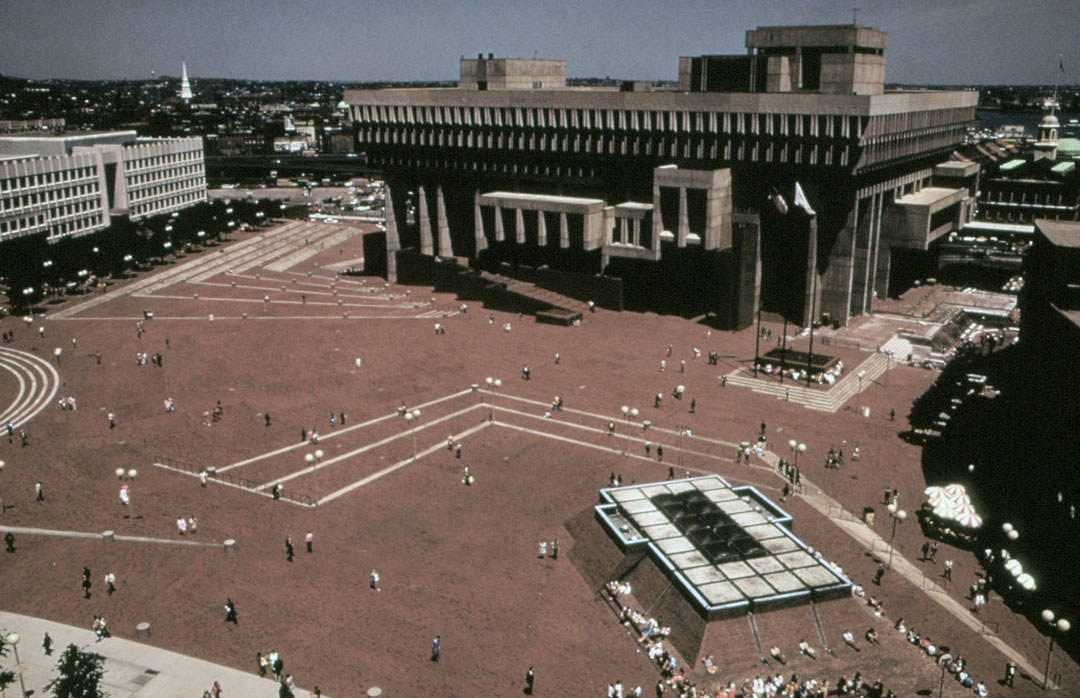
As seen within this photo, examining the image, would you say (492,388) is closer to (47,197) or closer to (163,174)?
(47,197)

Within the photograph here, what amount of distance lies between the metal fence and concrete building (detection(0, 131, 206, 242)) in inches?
3058

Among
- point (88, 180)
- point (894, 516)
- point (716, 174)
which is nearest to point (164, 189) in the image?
point (88, 180)

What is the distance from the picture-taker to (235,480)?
5588 centimetres

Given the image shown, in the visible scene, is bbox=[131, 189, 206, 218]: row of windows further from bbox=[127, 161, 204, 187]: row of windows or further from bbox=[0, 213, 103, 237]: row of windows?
bbox=[0, 213, 103, 237]: row of windows

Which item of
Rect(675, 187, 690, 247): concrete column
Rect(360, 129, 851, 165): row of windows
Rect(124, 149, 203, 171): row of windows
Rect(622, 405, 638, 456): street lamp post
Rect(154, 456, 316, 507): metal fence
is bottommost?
Rect(154, 456, 316, 507): metal fence

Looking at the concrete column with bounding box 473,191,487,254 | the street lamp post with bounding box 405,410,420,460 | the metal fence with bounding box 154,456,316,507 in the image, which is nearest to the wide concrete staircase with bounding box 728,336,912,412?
the street lamp post with bounding box 405,410,420,460

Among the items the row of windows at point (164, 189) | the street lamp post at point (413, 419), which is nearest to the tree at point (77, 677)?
the street lamp post at point (413, 419)

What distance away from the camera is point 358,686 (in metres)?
36.8

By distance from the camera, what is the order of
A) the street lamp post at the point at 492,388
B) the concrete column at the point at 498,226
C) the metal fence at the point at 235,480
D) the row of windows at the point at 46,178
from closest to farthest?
the metal fence at the point at 235,480 < the street lamp post at the point at 492,388 < the concrete column at the point at 498,226 < the row of windows at the point at 46,178

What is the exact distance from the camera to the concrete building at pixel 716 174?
8631 centimetres

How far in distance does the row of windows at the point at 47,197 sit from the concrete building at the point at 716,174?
164ft

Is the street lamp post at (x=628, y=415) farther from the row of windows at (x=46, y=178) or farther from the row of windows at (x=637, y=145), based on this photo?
the row of windows at (x=46, y=178)

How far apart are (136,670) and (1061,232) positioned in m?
55.6

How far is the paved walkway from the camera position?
36.5 m
